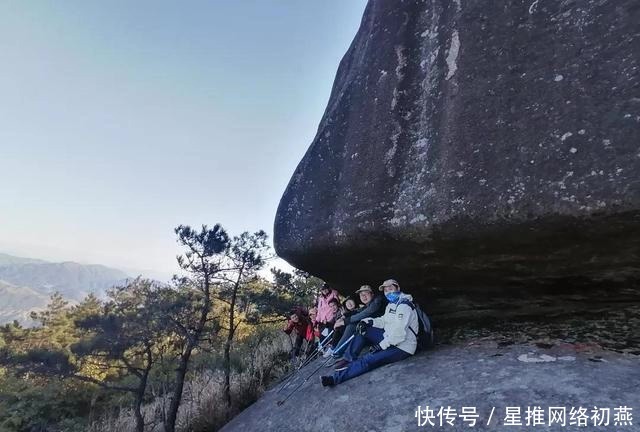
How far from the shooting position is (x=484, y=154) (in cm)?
481

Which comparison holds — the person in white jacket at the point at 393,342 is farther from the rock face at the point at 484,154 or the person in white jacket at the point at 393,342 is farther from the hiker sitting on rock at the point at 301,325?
the hiker sitting on rock at the point at 301,325

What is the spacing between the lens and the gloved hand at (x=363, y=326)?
629 centimetres

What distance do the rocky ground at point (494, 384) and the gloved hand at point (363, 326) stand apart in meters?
0.87

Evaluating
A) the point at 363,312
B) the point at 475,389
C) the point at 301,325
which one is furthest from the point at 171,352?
the point at 475,389

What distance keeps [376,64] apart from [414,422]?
501cm

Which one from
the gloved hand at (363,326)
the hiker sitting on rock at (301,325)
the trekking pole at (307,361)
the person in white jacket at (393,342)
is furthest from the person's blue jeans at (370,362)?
the hiker sitting on rock at (301,325)

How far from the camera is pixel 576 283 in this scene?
17.3ft

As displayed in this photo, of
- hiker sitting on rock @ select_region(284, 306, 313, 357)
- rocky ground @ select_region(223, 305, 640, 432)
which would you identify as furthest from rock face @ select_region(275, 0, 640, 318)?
hiker sitting on rock @ select_region(284, 306, 313, 357)

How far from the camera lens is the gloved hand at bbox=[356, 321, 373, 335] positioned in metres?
6.29

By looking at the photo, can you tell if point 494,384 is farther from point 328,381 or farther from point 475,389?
point 328,381

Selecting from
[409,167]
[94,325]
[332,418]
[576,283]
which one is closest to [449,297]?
[576,283]

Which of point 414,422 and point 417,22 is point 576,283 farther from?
point 417,22

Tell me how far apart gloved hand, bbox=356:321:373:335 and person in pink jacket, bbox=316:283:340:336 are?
187cm

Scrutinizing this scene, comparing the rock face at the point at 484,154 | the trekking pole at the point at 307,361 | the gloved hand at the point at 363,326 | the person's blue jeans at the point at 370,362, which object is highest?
the rock face at the point at 484,154
